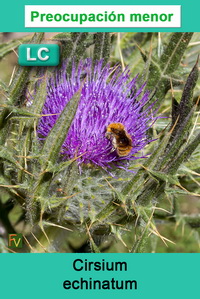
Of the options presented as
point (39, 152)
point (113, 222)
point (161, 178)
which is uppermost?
point (39, 152)

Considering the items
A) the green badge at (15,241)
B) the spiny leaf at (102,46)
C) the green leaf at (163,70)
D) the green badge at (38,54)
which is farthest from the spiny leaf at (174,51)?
the green badge at (15,241)

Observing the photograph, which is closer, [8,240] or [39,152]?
[39,152]

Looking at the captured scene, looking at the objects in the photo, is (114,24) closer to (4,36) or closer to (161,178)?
(4,36)

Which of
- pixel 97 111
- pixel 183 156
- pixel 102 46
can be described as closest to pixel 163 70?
pixel 102 46

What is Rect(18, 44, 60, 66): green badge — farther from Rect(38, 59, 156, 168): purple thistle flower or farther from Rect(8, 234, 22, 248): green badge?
Rect(8, 234, 22, 248): green badge

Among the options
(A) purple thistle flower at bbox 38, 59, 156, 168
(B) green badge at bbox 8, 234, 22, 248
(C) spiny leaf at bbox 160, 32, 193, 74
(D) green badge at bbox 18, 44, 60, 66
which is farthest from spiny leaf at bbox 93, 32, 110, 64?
(B) green badge at bbox 8, 234, 22, 248

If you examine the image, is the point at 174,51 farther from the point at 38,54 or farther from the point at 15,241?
the point at 15,241

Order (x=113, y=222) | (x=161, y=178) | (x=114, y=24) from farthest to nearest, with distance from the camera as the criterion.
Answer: (x=114, y=24)
(x=113, y=222)
(x=161, y=178)

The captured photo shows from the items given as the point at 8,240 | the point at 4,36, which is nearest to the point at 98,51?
the point at 4,36
